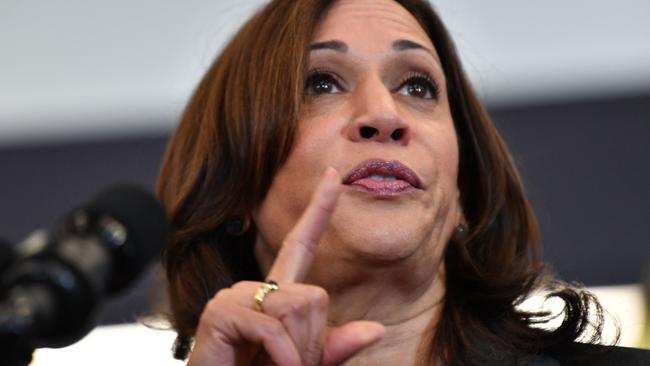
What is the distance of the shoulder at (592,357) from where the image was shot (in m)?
2.02

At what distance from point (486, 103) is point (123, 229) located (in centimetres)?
212

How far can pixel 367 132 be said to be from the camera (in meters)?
2.01

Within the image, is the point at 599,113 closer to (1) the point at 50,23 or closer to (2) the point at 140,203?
(1) the point at 50,23

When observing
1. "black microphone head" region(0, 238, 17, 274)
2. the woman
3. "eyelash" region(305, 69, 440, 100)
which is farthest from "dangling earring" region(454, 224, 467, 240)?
"black microphone head" region(0, 238, 17, 274)

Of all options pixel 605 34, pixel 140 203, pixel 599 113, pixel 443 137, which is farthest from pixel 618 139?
pixel 140 203

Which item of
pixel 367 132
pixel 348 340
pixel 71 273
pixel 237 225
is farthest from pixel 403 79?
pixel 71 273

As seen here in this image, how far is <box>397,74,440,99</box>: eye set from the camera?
7.05 feet

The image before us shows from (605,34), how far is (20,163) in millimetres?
1614

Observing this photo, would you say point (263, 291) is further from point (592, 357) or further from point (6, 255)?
point (592, 357)

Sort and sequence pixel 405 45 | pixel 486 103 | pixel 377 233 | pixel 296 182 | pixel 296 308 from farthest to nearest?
pixel 486 103 → pixel 405 45 → pixel 296 182 → pixel 377 233 → pixel 296 308

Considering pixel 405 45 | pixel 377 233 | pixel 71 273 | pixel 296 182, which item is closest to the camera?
pixel 71 273

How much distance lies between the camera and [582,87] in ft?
10.7

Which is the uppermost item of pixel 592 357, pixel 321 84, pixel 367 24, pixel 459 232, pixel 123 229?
pixel 367 24

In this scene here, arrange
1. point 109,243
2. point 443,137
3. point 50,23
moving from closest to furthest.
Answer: point 109,243 → point 443,137 → point 50,23
